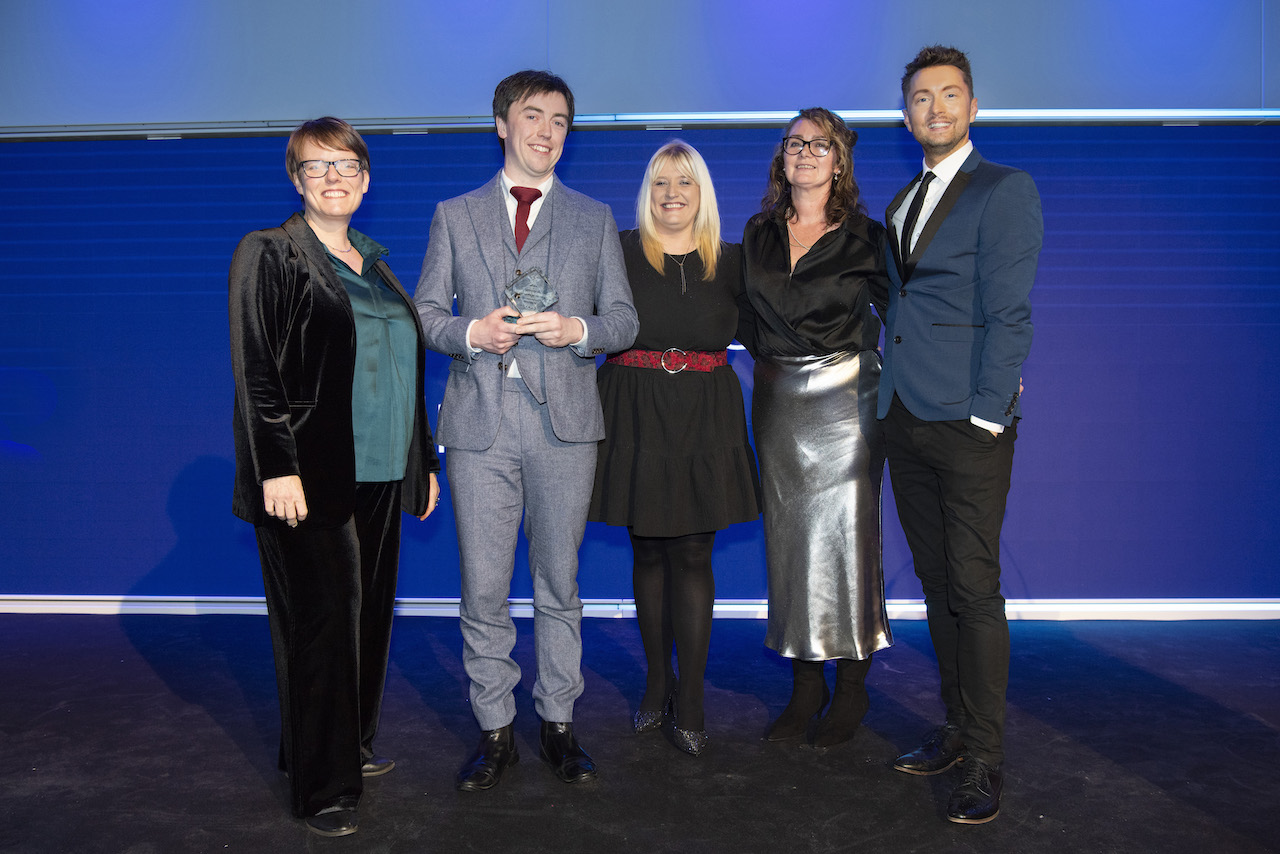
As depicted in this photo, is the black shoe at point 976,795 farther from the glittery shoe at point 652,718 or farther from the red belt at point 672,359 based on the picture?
the red belt at point 672,359

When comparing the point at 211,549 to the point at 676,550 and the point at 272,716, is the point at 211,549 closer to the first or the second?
the point at 272,716

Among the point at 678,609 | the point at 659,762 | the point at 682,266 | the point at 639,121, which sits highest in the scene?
the point at 639,121

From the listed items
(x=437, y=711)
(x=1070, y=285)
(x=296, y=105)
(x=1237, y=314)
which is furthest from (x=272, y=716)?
(x=1237, y=314)

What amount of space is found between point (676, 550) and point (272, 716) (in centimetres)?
138

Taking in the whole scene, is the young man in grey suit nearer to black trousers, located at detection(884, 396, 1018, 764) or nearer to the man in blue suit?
the man in blue suit

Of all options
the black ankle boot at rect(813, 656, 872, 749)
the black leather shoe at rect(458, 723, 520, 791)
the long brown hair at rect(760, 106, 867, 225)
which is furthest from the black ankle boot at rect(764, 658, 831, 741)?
the long brown hair at rect(760, 106, 867, 225)

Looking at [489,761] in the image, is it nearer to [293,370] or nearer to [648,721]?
[648,721]

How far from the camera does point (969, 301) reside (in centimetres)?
231

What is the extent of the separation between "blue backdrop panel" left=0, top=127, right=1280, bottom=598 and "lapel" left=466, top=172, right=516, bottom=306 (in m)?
1.81

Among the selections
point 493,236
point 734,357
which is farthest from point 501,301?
point 734,357

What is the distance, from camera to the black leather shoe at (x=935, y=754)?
95.3 inches

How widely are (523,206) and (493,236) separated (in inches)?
5.0

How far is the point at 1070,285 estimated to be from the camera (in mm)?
4066

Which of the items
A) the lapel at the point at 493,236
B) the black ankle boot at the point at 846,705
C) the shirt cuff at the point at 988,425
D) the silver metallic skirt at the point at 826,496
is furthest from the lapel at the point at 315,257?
the black ankle boot at the point at 846,705
